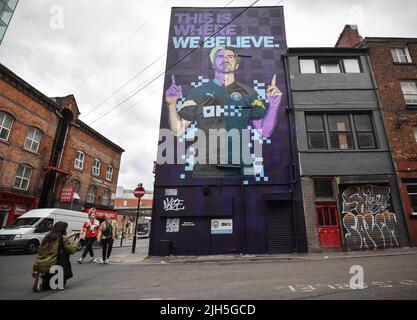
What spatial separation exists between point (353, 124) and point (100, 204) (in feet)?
83.8

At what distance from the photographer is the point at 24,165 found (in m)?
18.7

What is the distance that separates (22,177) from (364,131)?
24.3m

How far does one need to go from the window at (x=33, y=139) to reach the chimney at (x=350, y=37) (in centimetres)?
2538

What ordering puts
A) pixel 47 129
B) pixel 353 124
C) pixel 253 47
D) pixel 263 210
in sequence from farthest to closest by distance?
1. pixel 47 129
2. pixel 253 47
3. pixel 353 124
4. pixel 263 210

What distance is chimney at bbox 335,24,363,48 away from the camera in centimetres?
1581

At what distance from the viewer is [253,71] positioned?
14.7 m

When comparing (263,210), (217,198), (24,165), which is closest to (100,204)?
(24,165)

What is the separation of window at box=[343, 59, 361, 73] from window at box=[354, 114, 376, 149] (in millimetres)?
3098

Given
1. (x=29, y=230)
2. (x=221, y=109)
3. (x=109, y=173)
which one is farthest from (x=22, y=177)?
(x=221, y=109)

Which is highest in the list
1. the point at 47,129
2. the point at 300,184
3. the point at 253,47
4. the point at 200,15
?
the point at 200,15

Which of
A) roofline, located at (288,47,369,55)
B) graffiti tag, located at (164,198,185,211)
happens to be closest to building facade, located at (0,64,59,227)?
graffiti tag, located at (164,198,185,211)

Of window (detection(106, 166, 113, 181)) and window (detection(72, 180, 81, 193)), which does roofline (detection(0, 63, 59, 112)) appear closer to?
window (detection(72, 180, 81, 193))

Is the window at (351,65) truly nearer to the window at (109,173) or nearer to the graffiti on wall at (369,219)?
the graffiti on wall at (369,219)
